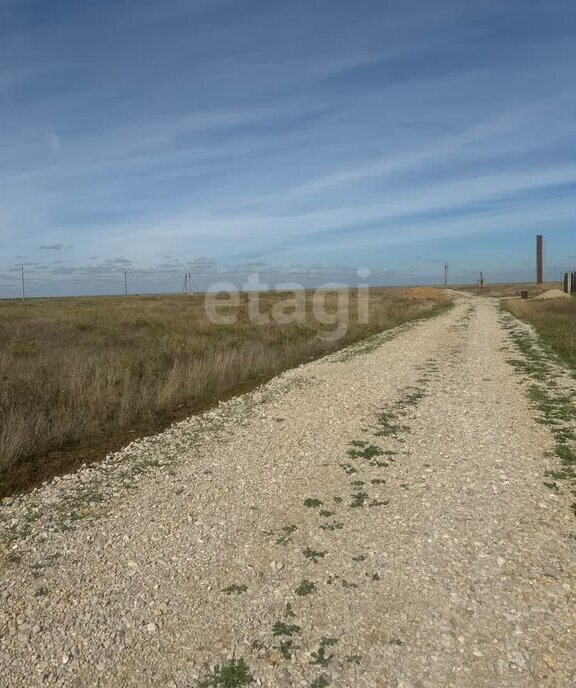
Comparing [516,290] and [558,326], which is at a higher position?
[516,290]

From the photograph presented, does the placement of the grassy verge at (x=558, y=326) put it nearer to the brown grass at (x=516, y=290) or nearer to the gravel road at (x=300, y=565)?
the gravel road at (x=300, y=565)

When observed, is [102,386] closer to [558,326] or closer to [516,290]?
[558,326]

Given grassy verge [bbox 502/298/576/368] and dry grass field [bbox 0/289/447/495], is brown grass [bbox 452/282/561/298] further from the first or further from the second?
dry grass field [bbox 0/289/447/495]

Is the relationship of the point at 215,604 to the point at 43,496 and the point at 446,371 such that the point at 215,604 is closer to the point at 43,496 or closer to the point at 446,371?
the point at 43,496

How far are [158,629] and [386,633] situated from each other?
51.6 inches

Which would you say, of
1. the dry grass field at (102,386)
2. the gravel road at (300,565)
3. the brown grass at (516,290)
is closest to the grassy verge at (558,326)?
the dry grass field at (102,386)

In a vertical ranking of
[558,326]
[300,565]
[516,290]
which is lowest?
[300,565]

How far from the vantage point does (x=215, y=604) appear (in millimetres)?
3234

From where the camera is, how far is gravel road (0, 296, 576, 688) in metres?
2.74

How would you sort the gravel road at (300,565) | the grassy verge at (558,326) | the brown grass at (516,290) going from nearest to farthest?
the gravel road at (300,565)
the grassy verge at (558,326)
the brown grass at (516,290)

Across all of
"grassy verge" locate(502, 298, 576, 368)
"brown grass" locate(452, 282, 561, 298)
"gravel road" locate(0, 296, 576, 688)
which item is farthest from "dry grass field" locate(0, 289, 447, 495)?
"brown grass" locate(452, 282, 561, 298)

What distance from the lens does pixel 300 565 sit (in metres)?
3.67

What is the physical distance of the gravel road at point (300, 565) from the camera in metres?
2.74

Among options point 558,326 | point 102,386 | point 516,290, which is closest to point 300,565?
point 102,386
